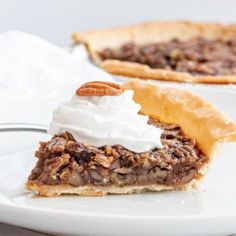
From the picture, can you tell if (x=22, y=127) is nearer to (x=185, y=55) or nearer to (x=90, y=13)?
(x=185, y=55)

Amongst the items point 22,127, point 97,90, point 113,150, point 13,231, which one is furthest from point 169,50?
point 13,231


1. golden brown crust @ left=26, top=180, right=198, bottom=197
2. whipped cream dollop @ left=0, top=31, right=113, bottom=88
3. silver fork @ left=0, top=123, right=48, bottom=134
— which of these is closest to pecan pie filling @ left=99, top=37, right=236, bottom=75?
whipped cream dollop @ left=0, top=31, right=113, bottom=88

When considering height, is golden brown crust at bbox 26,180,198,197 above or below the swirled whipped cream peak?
below

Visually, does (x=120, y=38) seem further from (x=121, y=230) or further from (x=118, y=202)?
(x=121, y=230)

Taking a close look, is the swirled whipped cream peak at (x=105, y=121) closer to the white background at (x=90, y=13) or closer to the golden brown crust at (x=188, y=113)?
the golden brown crust at (x=188, y=113)

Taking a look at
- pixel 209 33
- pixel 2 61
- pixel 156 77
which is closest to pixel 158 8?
pixel 209 33

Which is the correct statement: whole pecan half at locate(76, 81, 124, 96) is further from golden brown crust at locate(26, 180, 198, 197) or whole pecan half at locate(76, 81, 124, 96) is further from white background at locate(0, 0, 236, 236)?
white background at locate(0, 0, 236, 236)
